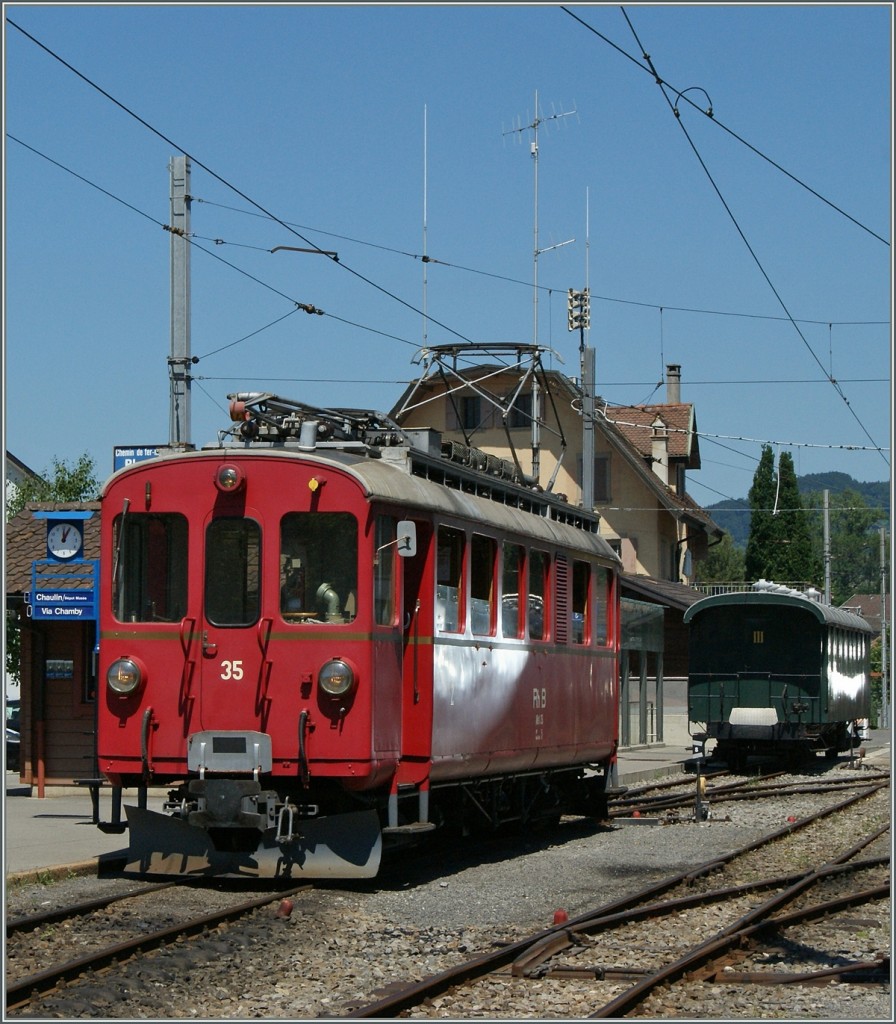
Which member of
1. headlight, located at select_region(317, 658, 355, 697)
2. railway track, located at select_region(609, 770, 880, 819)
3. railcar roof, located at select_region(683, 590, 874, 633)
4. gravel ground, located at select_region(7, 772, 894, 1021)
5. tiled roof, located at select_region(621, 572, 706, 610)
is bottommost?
railway track, located at select_region(609, 770, 880, 819)

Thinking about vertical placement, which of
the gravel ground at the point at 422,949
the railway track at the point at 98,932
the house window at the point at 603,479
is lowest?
A: the gravel ground at the point at 422,949

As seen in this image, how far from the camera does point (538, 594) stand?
14.7 meters

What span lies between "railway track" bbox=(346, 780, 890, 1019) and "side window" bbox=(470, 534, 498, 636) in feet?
8.19

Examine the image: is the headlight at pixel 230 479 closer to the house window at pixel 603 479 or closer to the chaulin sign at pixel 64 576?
the chaulin sign at pixel 64 576

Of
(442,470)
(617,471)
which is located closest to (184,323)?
(442,470)

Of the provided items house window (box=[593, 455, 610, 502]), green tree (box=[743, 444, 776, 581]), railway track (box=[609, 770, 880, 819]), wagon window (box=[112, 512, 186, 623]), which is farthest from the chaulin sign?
green tree (box=[743, 444, 776, 581])

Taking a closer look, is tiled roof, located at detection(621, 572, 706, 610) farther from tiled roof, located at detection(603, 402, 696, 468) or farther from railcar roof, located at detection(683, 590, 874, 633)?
tiled roof, located at detection(603, 402, 696, 468)

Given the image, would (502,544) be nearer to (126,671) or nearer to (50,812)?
(126,671)

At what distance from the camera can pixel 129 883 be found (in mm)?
11836

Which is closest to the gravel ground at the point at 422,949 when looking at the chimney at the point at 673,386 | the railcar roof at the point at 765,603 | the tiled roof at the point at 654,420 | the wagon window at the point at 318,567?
the wagon window at the point at 318,567

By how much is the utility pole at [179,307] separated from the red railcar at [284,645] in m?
2.83

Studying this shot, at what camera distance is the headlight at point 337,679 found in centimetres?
1112

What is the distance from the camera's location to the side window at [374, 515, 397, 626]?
11500 millimetres

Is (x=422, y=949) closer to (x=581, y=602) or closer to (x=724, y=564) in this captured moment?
(x=581, y=602)
